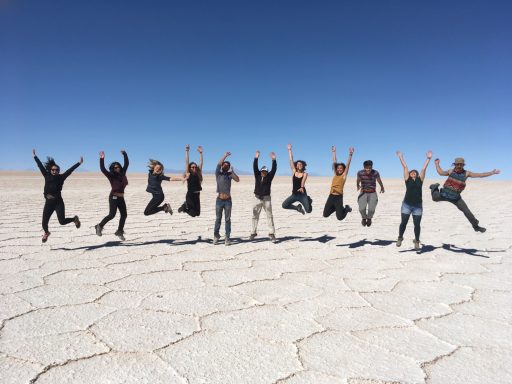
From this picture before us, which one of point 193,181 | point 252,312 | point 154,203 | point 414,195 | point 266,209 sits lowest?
point 252,312

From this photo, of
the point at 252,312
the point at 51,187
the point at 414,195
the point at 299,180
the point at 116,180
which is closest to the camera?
the point at 252,312

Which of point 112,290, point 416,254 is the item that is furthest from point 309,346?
point 416,254

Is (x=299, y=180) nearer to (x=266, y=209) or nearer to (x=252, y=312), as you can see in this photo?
(x=266, y=209)

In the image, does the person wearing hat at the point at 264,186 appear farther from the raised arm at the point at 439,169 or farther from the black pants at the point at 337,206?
the raised arm at the point at 439,169

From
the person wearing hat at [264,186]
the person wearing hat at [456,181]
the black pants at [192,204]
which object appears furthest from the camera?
the black pants at [192,204]

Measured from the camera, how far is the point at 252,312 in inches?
136

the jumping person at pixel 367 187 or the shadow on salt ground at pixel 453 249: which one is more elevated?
the jumping person at pixel 367 187

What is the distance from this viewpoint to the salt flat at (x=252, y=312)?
2.48 metres

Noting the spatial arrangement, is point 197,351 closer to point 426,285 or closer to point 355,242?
point 426,285

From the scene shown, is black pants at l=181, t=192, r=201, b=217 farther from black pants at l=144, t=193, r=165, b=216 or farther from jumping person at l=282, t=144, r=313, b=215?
jumping person at l=282, t=144, r=313, b=215

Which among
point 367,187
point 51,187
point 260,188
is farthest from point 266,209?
point 51,187

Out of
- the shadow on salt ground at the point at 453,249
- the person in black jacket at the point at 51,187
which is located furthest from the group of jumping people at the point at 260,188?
the shadow on salt ground at the point at 453,249

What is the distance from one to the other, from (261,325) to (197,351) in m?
0.65

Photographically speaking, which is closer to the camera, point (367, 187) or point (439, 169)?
point (439, 169)
